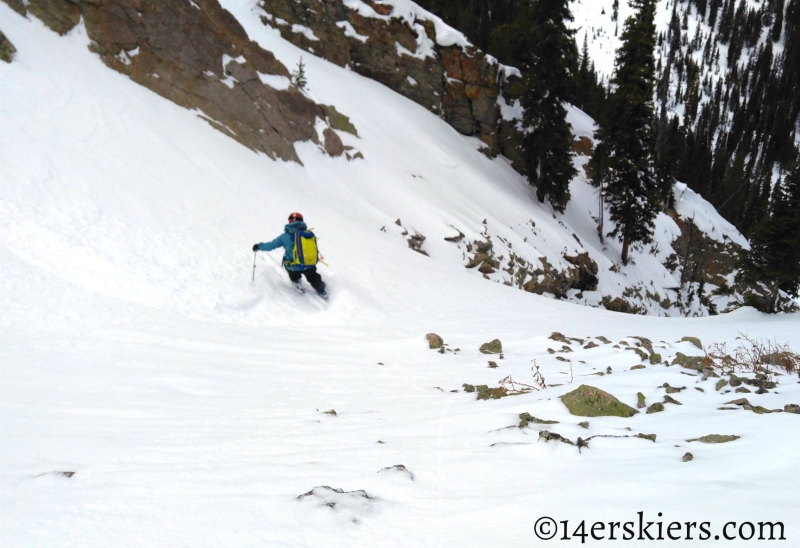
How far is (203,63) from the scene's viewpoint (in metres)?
14.7

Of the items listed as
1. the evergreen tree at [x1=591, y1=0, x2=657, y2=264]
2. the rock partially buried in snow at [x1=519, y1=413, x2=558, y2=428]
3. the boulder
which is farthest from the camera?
the evergreen tree at [x1=591, y1=0, x2=657, y2=264]

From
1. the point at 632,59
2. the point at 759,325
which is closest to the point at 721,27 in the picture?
the point at 632,59

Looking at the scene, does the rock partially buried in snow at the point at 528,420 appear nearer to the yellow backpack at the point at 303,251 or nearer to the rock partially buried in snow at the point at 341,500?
the rock partially buried in snow at the point at 341,500

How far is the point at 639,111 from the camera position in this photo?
24125mm

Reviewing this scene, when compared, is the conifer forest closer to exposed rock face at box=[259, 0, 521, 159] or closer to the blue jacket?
exposed rock face at box=[259, 0, 521, 159]

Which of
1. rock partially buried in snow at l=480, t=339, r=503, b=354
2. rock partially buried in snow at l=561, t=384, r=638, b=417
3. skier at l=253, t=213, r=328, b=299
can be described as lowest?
rock partially buried in snow at l=561, t=384, r=638, b=417

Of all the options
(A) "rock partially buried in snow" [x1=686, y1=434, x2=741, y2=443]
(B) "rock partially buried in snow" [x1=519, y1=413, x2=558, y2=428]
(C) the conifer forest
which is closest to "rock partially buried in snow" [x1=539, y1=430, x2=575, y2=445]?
(B) "rock partially buried in snow" [x1=519, y1=413, x2=558, y2=428]

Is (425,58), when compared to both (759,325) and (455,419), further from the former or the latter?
(455,419)

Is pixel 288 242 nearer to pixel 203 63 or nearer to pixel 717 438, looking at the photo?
pixel 717 438

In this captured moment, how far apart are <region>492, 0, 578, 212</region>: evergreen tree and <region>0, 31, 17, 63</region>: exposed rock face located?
2067 centimetres

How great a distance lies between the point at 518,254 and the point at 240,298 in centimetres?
1324

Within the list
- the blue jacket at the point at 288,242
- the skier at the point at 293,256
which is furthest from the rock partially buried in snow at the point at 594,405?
the blue jacket at the point at 288,242

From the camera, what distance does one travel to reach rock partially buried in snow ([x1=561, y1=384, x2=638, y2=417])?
3662mm

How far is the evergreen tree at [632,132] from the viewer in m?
23.7
